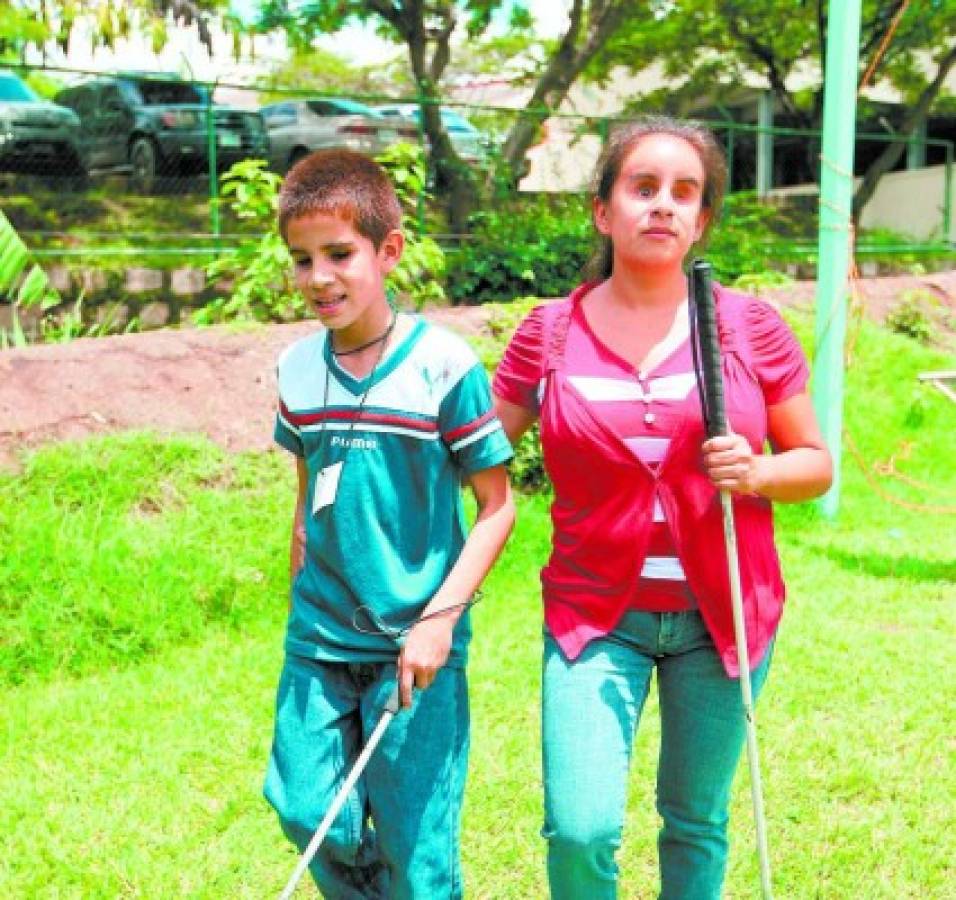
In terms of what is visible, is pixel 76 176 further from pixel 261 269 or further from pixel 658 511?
pixel 658 511

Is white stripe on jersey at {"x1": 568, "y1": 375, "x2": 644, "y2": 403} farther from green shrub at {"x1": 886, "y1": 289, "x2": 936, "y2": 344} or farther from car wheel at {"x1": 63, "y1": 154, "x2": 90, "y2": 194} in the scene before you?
car wheel at {"x1": 63, "y1": 154, "x2": 90, "y2": 194}

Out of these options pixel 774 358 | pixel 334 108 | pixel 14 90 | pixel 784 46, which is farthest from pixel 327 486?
pixel 784 46

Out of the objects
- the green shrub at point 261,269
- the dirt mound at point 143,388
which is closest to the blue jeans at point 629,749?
the dirt mound at point 143,388

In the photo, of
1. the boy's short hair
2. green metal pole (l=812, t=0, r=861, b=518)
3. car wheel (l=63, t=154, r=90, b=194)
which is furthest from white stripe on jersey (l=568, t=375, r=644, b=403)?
car wheel (l=63, t=154, r=90, b=194)

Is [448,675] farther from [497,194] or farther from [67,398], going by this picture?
[497,194]

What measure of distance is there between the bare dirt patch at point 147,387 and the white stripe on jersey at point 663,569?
4.63 meters

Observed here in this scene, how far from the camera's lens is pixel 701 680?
106 inches

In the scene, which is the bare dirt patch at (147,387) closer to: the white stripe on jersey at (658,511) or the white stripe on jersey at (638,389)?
the white stripe on jersey at (638,389)

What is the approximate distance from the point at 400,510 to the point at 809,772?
222 cm

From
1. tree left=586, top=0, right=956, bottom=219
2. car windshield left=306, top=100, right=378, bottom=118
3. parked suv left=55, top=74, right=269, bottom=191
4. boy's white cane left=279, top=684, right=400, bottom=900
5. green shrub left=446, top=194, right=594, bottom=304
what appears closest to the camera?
boy's white cane left=279, top=684, right=400, bottom=900

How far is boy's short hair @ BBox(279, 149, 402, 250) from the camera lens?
104 inches

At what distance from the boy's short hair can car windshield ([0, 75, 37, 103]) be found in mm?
11241

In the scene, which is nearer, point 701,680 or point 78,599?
point 701,680

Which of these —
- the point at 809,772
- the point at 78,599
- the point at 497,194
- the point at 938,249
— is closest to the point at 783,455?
the point at 809,772
